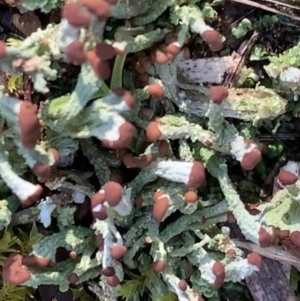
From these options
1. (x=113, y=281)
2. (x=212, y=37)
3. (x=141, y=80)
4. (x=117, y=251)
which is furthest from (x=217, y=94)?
(x=113, y=281)

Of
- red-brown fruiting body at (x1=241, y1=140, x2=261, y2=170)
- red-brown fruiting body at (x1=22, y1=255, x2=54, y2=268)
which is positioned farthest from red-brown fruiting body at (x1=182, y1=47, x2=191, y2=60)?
red-brown fruiting body at (x1=22, y1=255, x2=54, y2=268)

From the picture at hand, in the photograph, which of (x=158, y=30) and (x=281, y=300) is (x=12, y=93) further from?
(x=281, y=300)

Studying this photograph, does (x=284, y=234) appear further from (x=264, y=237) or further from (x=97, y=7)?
(x=97, y=7)

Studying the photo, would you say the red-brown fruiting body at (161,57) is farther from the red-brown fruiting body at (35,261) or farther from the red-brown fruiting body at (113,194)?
the red-brown fruiting body at (35,261)

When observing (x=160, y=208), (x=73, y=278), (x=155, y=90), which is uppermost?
(x=155, y=90)

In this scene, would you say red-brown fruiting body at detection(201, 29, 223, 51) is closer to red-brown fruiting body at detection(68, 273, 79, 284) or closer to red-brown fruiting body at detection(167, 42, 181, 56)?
red-brown fruiting body at detection(167, 42, 181, 56)

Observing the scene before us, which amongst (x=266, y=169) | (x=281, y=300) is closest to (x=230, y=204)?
(x=266, y=169)

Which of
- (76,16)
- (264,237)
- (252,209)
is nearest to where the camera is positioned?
(76,16)
